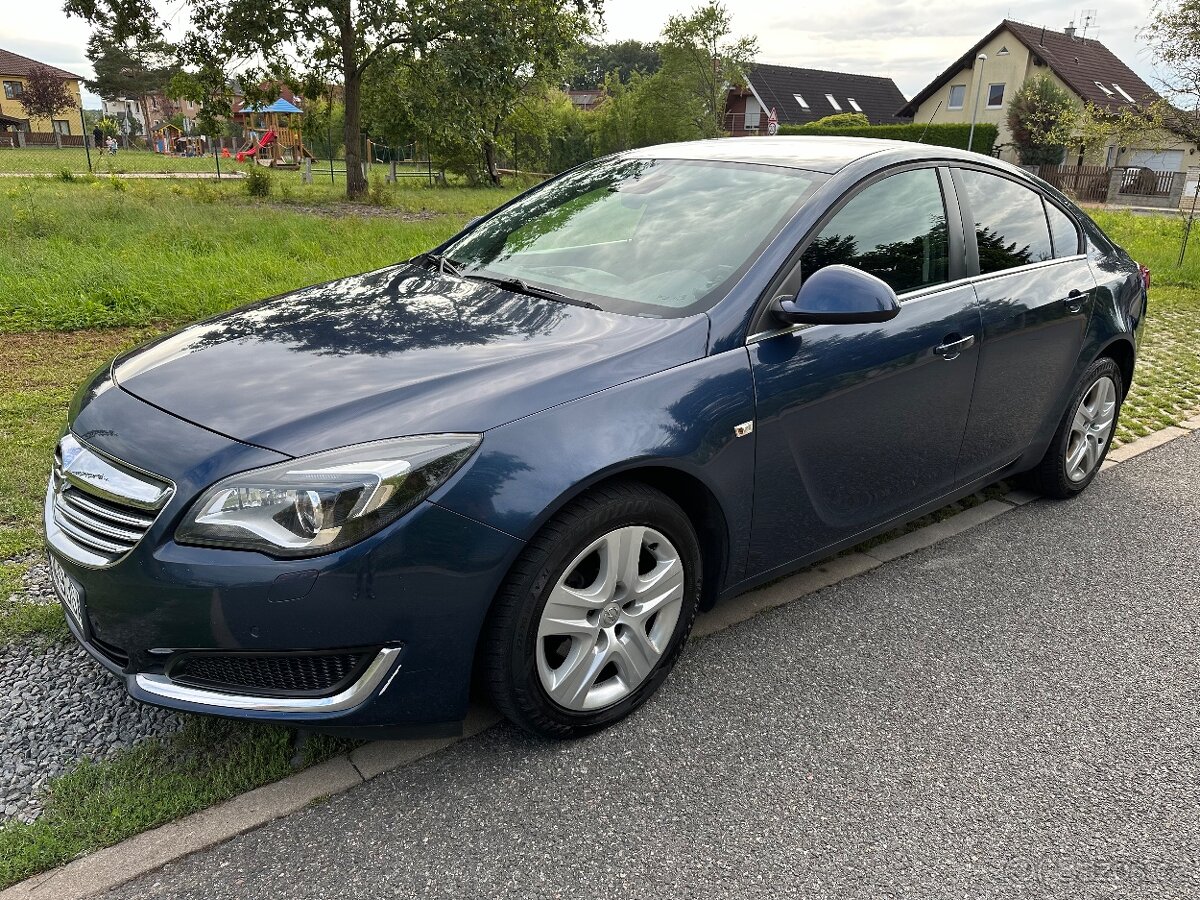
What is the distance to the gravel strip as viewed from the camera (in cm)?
237

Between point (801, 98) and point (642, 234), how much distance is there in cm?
5662

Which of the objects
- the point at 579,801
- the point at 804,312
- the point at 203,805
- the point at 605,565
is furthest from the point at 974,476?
the point at 203,805

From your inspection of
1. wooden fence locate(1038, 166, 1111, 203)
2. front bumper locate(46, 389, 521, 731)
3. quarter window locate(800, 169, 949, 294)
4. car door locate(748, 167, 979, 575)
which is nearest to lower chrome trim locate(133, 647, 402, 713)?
front bumper locate(46, 389, 521, 731)

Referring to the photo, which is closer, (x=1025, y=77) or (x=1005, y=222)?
(x=1005, y=222)

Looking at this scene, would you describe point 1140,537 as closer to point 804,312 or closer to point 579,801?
point 804,312

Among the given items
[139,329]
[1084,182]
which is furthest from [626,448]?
[1084,182]

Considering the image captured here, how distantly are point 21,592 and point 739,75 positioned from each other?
46854 mm

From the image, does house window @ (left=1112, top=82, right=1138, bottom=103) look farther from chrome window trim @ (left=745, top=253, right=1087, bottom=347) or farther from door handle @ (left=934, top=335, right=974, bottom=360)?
door handle @ (left=934, top=335, right=974, bottom=360)

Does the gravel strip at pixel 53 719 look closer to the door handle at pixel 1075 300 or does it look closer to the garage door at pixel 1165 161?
the door handle at pixel 1075 300

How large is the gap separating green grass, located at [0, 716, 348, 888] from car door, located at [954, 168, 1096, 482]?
8.67ft

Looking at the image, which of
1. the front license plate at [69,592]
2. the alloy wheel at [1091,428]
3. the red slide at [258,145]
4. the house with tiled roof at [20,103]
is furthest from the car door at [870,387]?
the house with tiled roof at [20,103]

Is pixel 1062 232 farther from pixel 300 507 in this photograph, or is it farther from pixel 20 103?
pixel 20 103

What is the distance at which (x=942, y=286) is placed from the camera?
3.35 meters

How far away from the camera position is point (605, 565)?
8.04 ft
